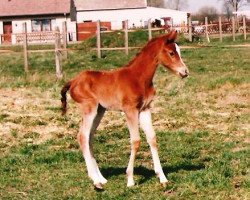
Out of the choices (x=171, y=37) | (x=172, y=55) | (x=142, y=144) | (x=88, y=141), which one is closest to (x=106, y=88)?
(x=88, y=141)

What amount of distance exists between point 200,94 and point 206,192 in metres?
8.10

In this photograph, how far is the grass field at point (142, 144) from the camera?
6938mm

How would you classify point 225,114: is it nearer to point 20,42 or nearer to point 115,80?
point 115,80

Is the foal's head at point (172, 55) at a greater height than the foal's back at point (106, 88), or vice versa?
the foal's head at point (172, 55)

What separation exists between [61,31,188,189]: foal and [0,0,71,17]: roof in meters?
53.4

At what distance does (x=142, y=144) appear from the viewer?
9773mm

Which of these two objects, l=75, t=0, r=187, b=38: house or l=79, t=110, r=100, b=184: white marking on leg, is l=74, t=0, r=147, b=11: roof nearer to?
l=75, t=0, r=187, b=38: house

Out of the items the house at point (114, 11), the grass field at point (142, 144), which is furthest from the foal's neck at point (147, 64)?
the house at point (114, 11)

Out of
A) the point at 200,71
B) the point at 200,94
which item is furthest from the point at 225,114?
the point at 200,71

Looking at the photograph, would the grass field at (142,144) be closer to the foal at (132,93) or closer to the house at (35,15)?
the foal at (132,93)

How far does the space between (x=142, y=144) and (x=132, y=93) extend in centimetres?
307

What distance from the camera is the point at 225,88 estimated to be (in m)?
15.1

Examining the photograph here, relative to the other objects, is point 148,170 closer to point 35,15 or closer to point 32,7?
point 35,15

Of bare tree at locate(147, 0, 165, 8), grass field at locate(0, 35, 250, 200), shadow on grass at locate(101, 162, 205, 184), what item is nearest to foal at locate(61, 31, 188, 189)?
grass field at locate(0, 35, 250, 200)
